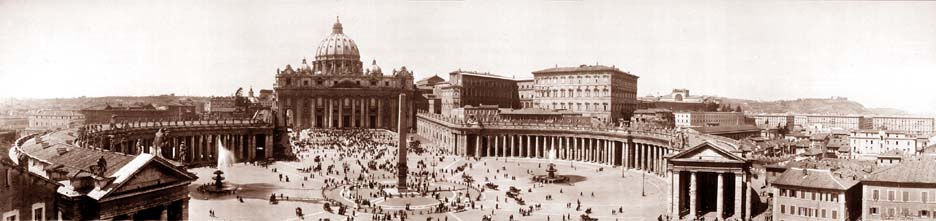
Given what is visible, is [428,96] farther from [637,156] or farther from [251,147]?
[637,156]

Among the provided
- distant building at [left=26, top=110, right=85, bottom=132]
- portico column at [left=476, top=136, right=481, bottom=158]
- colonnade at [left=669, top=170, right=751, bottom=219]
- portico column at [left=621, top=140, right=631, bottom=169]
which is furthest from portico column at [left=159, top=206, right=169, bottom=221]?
portico column at [left=476, top=136, right=481, bottom=158]

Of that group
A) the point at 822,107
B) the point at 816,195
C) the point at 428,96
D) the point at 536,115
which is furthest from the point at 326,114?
the point at 822,107

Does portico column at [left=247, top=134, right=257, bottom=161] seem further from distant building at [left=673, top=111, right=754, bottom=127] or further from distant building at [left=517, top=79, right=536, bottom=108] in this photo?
distant building at [left=673, top=111, right=754, bottom=127]

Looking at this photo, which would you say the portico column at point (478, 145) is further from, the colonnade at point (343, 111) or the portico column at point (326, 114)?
the portico column at point (326, 114)

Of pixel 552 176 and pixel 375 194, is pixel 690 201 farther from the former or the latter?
pixel 375 194

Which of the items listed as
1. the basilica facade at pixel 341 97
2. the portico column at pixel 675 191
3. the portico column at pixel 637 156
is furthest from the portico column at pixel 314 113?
the portico column at pixel 675 191

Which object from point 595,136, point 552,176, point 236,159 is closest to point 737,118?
point 595,136
